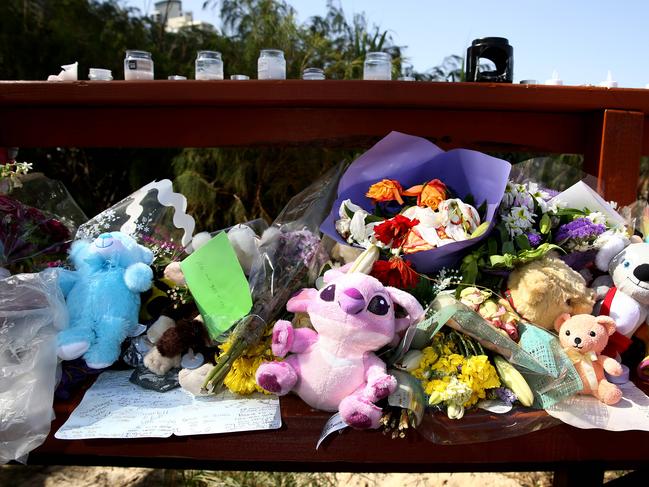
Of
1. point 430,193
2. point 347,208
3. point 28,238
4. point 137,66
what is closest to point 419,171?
point 430,193

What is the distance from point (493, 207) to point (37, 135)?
142 cm

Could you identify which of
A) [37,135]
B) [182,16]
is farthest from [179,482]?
[182,16]

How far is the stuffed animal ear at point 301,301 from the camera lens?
1.15m

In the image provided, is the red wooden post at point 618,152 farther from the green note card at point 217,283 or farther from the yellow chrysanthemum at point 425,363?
the green note card at point 217,283

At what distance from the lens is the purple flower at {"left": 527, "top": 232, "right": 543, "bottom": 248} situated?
49.6 inches

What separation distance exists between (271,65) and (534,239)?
0.87 metres

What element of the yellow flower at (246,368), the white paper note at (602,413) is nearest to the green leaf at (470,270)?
the white paper note at (602,413)

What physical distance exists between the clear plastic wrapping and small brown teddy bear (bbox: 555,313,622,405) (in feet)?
3.72

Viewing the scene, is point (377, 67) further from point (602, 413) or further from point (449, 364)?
point (602, 413)

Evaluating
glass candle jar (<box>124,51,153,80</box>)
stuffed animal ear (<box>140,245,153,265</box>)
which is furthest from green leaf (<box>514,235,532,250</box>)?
glass candle jar (<box>124,51,153,80</box>)

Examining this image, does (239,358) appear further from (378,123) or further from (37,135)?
(37,135)

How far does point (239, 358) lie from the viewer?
45.9 inches

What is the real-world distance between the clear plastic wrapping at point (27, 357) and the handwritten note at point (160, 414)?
0.07m

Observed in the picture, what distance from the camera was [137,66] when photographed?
4.96 feet
